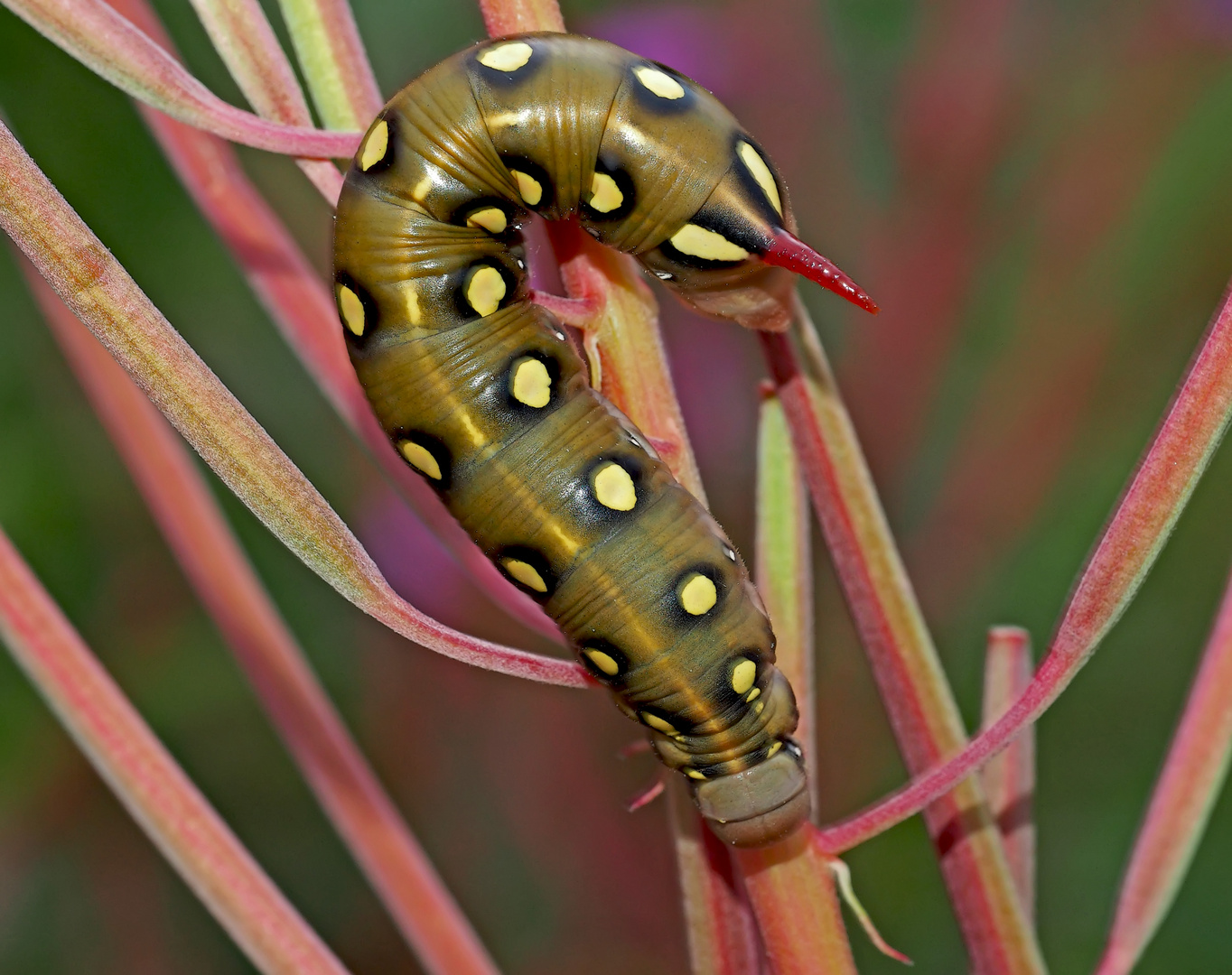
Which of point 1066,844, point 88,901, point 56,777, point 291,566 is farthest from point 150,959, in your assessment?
point 1066,844

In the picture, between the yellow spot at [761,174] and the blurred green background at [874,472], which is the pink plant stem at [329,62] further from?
the blurred green background at [874,472]

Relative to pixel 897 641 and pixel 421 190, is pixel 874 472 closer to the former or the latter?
pixel 897 641

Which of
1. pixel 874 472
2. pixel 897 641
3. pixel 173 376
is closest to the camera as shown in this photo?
pixel 173 376

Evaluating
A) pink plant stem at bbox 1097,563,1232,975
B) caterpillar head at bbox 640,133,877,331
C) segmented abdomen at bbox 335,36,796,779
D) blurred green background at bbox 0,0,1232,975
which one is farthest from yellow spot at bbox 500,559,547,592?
blurred green background at bbox 0,0,1232,975

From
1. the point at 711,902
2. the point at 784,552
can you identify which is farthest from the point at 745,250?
the point at 711,902

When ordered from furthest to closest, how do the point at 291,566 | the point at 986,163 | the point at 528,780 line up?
the point at 291,566
the point at 528,780
the point at 986,163

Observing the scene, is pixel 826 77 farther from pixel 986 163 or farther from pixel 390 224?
pixel 390 224

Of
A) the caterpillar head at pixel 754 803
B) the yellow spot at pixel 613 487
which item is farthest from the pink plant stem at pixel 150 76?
the caterpillar head at pixel 754 803
